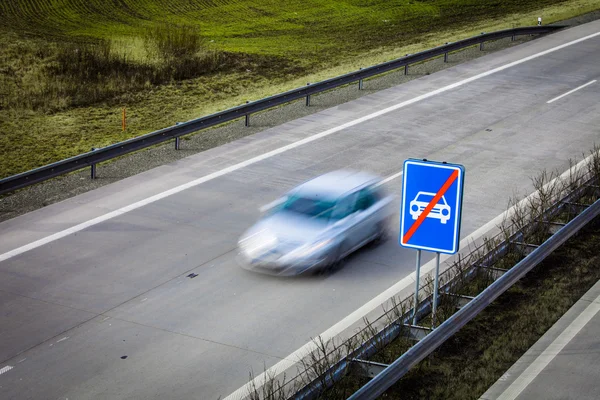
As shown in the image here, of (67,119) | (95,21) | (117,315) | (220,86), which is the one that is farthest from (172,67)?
(117,315)

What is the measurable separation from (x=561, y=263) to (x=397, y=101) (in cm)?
1243

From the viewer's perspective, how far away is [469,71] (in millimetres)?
28578

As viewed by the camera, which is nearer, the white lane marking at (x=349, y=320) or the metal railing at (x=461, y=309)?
the metal railing at (x=461, y=309)

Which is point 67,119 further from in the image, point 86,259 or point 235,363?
point 235,363

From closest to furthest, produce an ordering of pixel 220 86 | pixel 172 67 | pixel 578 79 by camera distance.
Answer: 1. pixel 578 79
2. pixel 220 86
3. pixel 172 67

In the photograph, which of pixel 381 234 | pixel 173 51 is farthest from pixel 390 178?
pixel 173 51

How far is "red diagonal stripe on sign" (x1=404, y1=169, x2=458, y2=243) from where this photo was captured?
29.9 feet

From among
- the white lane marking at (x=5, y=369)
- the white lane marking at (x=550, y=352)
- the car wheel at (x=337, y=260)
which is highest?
the white lane marking at (x=550, y=352)

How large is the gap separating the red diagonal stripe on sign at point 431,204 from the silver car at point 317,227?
3801 mm

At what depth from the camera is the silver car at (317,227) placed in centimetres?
1324

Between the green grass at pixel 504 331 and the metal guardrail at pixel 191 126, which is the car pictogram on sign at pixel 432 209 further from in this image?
the metal guardrail at pixel 191 126

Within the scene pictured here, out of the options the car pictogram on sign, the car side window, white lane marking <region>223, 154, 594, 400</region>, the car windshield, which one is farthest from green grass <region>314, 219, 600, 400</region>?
the car windshield

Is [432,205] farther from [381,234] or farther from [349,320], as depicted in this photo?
[381,234]

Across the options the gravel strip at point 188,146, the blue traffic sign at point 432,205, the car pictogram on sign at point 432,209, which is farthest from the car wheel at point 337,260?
the gravel strip at point 188,146
